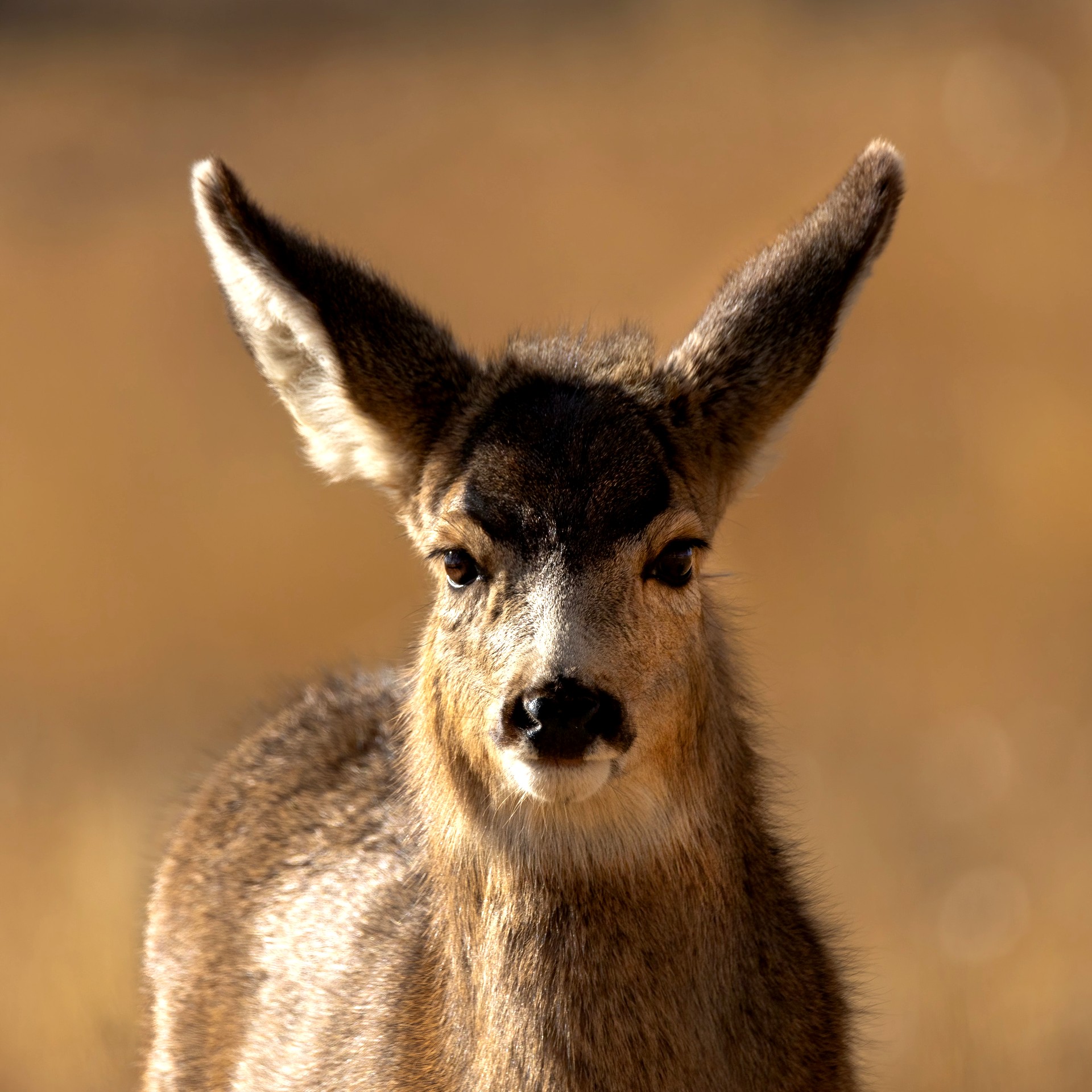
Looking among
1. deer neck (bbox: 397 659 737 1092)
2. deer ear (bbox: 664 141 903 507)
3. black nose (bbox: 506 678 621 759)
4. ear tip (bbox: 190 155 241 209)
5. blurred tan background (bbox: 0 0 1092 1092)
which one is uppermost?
blurred tan background (bbox: 0 0 1092 1092)

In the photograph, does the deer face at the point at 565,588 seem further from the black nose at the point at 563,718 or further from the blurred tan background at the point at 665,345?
the blurred tan background at the point at 665,345

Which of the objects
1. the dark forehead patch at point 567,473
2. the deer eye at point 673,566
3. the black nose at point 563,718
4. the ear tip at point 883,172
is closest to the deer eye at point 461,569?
the dark forehead patch at point 567,473

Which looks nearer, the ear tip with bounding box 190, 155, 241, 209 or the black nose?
the black nose

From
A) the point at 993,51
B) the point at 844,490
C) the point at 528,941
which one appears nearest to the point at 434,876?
the point at 528,941

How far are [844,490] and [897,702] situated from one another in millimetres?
2727

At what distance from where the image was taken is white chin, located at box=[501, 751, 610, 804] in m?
4.91

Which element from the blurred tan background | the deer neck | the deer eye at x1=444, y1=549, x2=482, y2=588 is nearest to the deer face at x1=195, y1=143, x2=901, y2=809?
the deer eye at x1=444, y1=549, x2=482, y2=588

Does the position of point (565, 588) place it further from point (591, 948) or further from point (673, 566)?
point (591, 948)

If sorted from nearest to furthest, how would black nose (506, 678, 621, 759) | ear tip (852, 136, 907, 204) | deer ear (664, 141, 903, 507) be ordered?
black nose (506, 678, 621, 759) → deer ear (664, 141, 903, 507) → ear tip (852, 136, 907, 204)

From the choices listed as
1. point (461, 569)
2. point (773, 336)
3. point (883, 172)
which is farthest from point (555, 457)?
point (883, 172)

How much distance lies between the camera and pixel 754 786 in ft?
19.2

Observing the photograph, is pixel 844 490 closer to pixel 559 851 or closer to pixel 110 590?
pixel 110 590

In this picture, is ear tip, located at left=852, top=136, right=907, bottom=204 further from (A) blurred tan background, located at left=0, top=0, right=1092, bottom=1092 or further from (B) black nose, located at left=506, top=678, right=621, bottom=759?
(A) blurred tan background, located at left=0, top=0, right=1092, bottom=1092

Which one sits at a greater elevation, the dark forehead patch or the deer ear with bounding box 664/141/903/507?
the deer ear with bounding box 664/141/903/507
